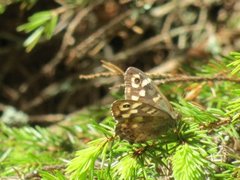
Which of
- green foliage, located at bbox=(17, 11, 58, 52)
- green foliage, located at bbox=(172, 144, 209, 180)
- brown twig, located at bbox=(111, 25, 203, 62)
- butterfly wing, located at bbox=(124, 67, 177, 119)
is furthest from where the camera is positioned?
brown twig, located at bbox=(111, 25, 203, 62)

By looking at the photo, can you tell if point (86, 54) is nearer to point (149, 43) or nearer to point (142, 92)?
point (149, 43)

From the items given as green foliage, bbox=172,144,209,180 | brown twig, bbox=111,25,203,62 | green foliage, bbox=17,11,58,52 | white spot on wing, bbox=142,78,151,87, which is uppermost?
brown twig, bbox=111,25,203,62

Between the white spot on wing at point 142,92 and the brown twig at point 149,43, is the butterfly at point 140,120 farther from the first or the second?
the brown twig at point 149,43

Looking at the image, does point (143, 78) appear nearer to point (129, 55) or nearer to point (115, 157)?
point (115, 157)

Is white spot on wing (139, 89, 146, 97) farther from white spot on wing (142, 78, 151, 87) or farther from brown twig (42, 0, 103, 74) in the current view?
brown twig (42, 0, 103, 74)

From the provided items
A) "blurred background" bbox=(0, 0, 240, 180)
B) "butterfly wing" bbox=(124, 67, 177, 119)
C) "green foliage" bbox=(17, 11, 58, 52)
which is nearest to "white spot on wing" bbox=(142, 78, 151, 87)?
"butterfly wing" bbox=(124, 67, 177, 119)

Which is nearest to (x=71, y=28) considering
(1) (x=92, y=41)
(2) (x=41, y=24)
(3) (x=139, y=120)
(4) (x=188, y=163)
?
(1) (x=92, y=41)
